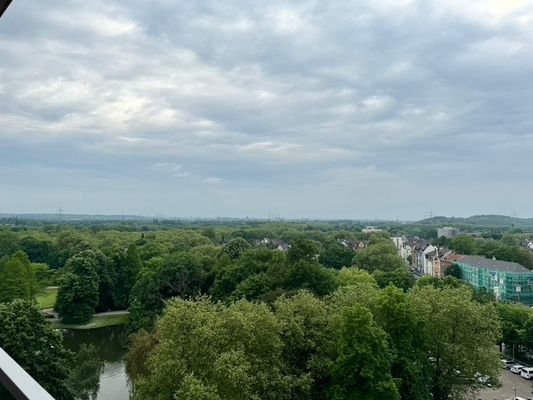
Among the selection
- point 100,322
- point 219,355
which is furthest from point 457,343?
point 100,322

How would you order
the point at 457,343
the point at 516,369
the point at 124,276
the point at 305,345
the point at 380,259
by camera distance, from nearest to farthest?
the point at 305,345
the point at 457,343
the point at 516,369
the point at 124,276
the point at 380,259

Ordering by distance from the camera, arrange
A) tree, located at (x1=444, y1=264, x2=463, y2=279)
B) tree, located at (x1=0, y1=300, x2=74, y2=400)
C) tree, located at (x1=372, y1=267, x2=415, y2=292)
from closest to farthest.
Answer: tree, located at (x1=0, y1=300, x2=74, y2=400) < tree, located at (x1=372, y1=267, x2=415, y2=292) < tree, located at (x1=444, y1=264, x2=463, y2=279)

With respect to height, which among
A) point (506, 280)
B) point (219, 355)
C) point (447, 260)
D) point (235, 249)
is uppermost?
point (235, 249)

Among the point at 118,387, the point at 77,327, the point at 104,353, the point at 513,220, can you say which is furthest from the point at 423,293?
the point at 513,220

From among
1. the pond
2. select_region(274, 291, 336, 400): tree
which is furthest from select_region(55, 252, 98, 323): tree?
select_region(274, 291, 336, 400): tree

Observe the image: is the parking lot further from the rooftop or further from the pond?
the rooftop

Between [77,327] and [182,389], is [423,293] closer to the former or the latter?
[182,389]

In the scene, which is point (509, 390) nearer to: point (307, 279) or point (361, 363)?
point (307, 279)
